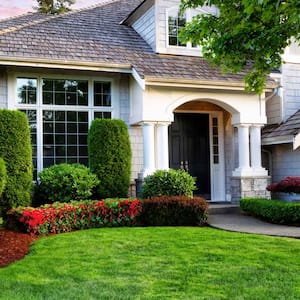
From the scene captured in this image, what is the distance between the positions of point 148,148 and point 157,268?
539 centimetres

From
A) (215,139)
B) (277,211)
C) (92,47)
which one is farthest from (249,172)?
(92,47)

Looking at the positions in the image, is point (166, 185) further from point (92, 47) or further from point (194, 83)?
point (92, 47)

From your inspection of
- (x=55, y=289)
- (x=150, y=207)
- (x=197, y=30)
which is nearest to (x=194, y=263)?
(x=55, y=289)

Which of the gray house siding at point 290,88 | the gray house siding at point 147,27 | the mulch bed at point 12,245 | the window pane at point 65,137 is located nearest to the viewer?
the mulch bed at point 12,245

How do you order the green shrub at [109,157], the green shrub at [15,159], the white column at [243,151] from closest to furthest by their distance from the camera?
the green shrub at [15,159] → the green shrub at [109,157] → the white column at [243,151]

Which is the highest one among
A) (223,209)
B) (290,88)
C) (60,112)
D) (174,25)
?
(174,25)

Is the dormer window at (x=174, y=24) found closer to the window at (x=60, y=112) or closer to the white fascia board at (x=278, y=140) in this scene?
the window at (x=60, y=112)

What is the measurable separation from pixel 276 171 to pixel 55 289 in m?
9.34

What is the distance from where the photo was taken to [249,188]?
11203 mm

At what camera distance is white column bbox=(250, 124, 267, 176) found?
11334 millimetres

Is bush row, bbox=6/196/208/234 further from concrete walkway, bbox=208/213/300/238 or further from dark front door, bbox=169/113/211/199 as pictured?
dark front door, bbox=169/113/211/199

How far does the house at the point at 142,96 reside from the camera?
34.2ft

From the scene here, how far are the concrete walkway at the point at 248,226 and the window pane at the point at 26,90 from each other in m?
5.20

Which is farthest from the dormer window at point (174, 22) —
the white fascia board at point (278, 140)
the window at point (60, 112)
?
the white fascia board at point (278, 140)
